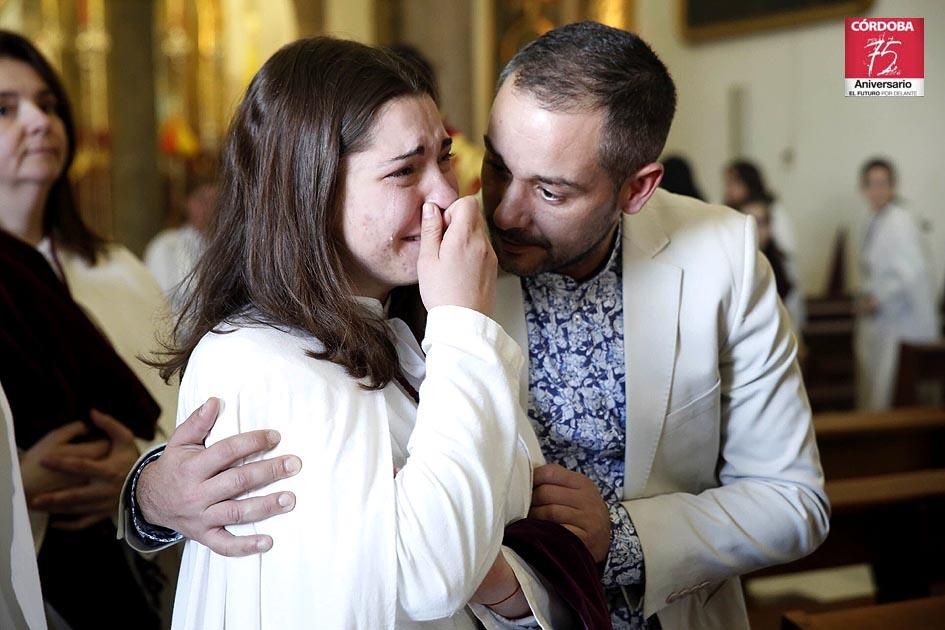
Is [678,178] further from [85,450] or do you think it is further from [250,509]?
[250,509]

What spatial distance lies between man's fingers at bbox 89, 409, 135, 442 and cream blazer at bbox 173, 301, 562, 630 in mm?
890

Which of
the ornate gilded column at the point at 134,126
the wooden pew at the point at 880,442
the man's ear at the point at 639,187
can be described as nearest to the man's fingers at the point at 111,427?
the man's ear at the point at 639,187

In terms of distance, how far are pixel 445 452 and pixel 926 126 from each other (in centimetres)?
630

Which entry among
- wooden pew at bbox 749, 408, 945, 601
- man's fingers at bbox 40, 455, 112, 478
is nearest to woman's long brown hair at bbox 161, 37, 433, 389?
man's fingers at bbox 40, 455, 112, 478

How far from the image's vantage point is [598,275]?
1959 millimetres

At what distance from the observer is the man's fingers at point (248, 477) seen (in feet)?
4.25

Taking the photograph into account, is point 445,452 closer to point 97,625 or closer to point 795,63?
point 97,625

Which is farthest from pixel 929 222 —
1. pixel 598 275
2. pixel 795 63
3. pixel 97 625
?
pixel 97 625

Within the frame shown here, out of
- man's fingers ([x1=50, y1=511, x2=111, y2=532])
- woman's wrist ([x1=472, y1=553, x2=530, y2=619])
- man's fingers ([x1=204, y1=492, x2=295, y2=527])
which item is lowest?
man's fingers ([x1=50, y1=511, x2=111, y2=532])

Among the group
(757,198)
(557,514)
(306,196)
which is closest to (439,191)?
(306,196)

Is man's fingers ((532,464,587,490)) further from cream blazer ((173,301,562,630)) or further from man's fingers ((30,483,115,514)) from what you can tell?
man's fingers ((30,483,115,514))

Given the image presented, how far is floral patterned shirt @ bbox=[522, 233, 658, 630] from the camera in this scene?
6.09 feet

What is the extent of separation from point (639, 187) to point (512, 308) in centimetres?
32

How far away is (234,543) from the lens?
133cm
